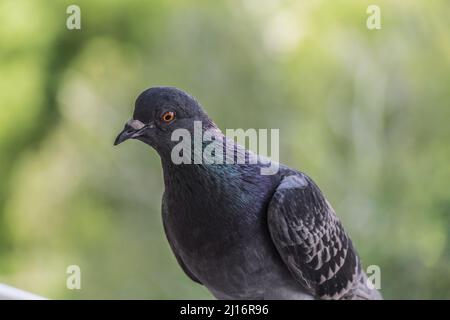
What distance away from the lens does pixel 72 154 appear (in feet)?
8.38

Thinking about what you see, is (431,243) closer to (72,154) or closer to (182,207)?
(182,207)

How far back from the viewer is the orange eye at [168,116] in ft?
3.67

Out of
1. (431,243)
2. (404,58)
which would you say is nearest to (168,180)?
(431,243)

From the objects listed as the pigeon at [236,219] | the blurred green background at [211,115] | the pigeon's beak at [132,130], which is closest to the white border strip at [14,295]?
the pigeon at [236,219]

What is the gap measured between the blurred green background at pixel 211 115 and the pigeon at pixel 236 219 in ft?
1.96

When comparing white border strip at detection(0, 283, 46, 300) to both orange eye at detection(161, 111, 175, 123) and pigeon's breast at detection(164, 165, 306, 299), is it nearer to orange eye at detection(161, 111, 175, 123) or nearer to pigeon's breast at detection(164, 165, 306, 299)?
pigeon's breast at detection(164, 165, 306, 299)

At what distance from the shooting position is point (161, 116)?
112cm

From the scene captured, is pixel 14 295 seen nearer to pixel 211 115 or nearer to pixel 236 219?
pixel 236 219

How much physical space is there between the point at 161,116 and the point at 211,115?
78cm

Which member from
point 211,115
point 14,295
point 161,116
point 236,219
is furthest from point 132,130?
point 211,115

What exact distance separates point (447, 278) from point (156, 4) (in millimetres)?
1415

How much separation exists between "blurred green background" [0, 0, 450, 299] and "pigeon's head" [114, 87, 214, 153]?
722 millimetres
